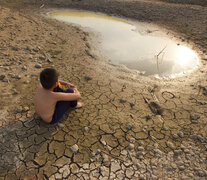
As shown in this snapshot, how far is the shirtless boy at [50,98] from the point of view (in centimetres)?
232

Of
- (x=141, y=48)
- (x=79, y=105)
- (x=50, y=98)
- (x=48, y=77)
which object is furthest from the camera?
(x=141, y=48)

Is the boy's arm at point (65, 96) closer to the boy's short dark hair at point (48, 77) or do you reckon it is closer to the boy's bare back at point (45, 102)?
the boy's bare back at point (45, 102)

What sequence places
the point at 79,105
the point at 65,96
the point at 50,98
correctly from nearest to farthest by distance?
1. the point at 50,98
2. the point at 65,96
3. the point at 79,105

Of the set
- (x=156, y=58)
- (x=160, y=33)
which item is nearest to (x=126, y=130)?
(x=156, y=58)

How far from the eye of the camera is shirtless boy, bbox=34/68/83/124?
232 cm

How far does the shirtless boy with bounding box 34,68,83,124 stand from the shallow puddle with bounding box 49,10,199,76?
251 centimetres

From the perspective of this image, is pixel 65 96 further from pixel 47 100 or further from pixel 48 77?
pixel 48 77

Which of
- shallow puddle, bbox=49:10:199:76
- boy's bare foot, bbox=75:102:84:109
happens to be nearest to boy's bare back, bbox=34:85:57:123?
boy's bare foot, bbox=75:102:84:109

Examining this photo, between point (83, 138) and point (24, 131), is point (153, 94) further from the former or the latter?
point (24, 131)

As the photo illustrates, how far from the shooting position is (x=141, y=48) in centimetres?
557

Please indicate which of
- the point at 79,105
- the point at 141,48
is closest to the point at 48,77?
the point at 79,105

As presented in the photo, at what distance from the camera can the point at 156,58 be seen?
502 centimetres

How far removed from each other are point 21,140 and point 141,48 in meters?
4.40

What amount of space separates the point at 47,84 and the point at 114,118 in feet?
4.19
